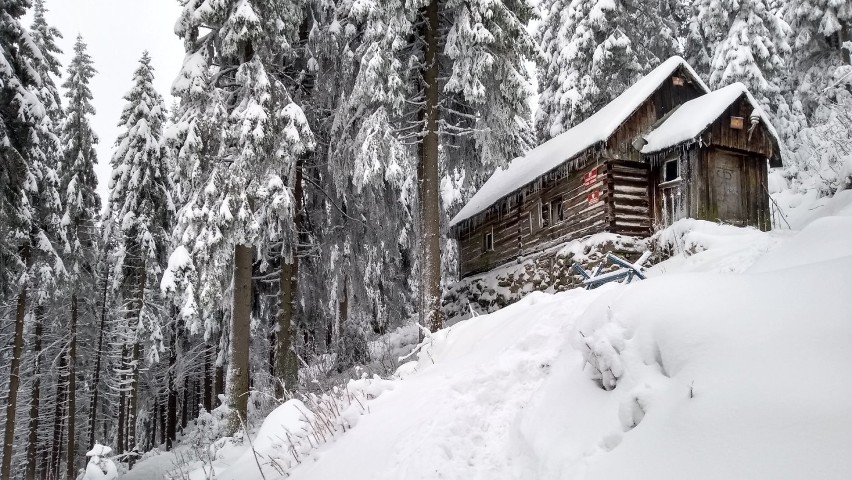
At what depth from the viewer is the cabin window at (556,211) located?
63.0ft

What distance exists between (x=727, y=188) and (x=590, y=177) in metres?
3.97

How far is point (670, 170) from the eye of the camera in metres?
17.6

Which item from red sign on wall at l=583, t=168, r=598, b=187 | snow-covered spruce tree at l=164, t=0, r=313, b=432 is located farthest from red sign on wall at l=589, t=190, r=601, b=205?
snow-covered spruce tree at l=164, t=0, r=313, b=432

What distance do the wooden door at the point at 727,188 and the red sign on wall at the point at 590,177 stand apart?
3286 mm

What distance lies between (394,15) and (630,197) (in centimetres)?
926

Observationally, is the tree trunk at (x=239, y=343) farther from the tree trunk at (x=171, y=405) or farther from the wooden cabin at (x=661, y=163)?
the tree trunk at (x=171, y=405)

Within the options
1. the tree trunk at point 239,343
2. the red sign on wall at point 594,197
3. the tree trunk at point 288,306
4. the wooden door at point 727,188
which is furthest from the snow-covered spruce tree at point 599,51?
the tree trunk at point 239,343

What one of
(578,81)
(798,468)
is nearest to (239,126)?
(798,468)

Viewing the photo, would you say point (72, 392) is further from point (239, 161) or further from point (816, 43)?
point (816, 43)

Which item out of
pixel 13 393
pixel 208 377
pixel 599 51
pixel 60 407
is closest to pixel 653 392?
pixel 13 393

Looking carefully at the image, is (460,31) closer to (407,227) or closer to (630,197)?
(407,227)

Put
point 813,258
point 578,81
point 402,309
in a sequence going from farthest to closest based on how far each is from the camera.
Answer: point 578,81, point 402,309, point 813,258

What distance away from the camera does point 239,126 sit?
12234mm

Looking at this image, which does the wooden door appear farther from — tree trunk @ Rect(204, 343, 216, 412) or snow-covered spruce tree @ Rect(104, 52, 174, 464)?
tree trunk @ Rect(204, 343, 216, 412)
